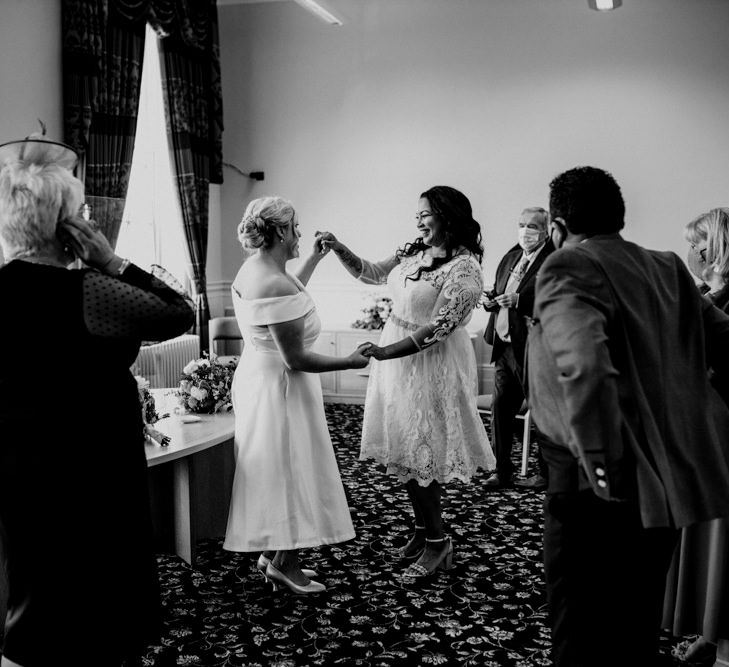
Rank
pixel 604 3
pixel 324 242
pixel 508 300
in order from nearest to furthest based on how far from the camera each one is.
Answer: pixel 324 242, pixel 508 300, pixel 604 3

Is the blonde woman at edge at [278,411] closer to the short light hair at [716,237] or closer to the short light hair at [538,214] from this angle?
the short light hair at [716,237]

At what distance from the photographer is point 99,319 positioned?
207cm

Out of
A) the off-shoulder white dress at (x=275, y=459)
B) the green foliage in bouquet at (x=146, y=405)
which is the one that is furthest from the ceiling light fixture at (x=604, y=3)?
the green foliage in bouquet at (x=146, y=405)

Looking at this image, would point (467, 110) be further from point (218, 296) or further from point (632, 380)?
point (632, 380)

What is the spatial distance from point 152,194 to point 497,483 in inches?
182

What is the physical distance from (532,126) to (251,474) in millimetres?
5833

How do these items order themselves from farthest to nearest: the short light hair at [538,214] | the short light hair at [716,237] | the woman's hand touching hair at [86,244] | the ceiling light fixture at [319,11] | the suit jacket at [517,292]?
the ceiling light fixture at [319,11] → the short light hair at [538,214] → the suit jacket at [517,292] → the short light hair at [716,237] → the woman's hand touching hair at [86,244]

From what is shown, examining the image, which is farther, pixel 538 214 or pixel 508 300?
pixel 538 214

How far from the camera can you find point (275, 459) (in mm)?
3486

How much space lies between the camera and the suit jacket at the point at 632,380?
2018 millimetres

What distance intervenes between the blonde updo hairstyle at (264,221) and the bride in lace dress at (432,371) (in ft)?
1.91

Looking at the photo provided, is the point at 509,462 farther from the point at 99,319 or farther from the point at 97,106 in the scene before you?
the point at 97,106

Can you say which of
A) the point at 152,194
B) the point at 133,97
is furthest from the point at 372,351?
the point at 152,194

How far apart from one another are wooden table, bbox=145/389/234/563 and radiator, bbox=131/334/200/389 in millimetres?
2646
